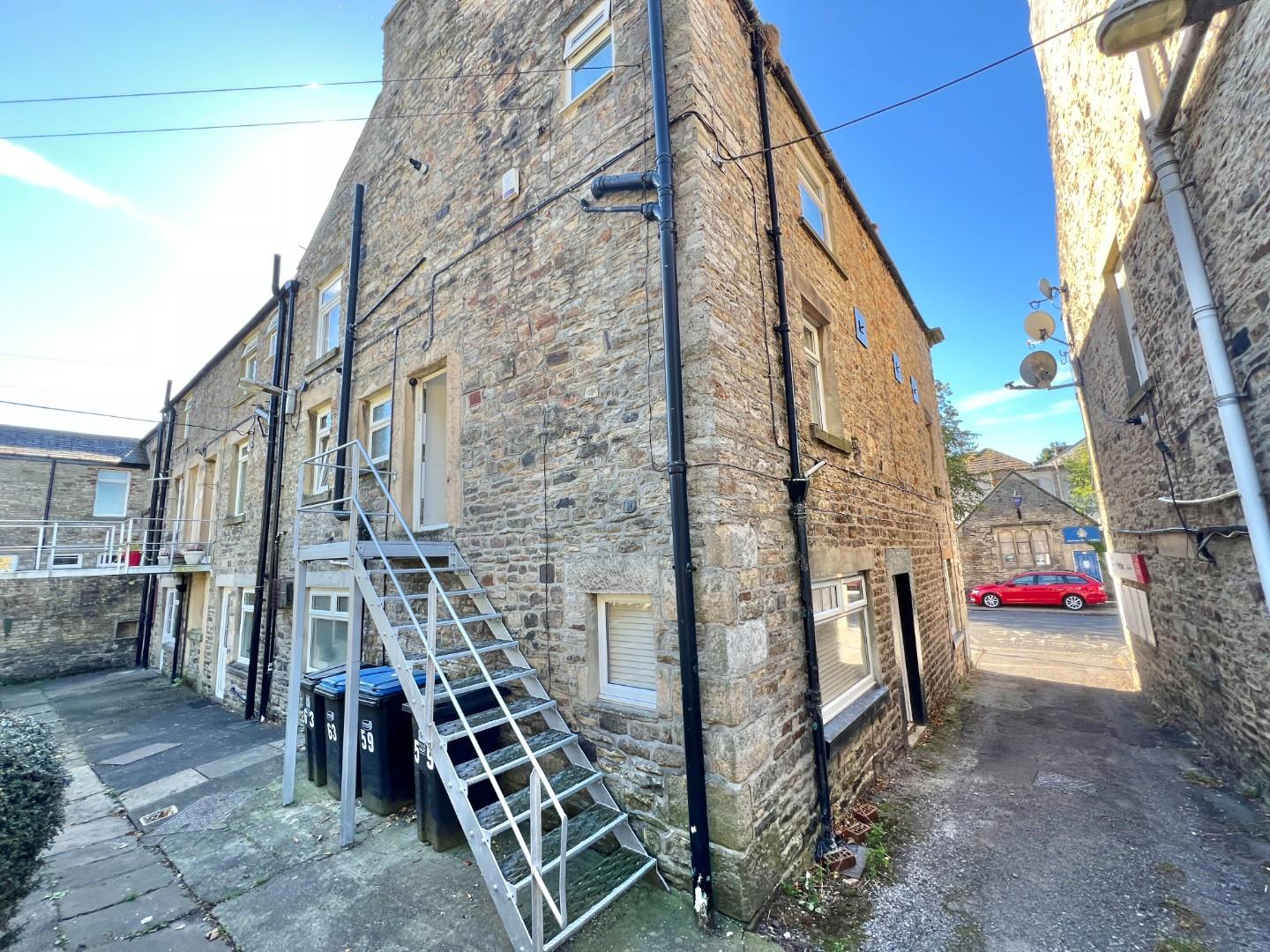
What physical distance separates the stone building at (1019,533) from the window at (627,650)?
88.3ft

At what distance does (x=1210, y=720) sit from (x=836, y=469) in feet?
17.0

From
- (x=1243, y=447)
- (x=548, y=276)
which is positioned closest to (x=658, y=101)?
(x=548, y=276)

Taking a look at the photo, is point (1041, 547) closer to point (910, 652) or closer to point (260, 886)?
point (910, 652)

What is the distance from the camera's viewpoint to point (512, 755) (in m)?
3.99

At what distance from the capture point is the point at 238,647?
10.5 m

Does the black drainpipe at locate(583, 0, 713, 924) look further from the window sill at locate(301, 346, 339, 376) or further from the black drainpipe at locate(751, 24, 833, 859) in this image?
the window sill at locate(301, 346, 339, 376)

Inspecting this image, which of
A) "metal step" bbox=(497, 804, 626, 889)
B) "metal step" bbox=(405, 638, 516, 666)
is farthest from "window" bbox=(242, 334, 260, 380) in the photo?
"metal step" bbox=(497, 804, 626, 889)

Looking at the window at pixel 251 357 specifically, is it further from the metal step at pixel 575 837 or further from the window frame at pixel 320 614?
the metal step at pixel 575 837

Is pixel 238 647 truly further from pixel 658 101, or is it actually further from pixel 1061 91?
pixel 1061 91

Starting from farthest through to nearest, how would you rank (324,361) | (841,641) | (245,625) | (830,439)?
(245,625) < (324,361) < (841,641) < (830,439)

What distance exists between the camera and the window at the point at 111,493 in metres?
19.1

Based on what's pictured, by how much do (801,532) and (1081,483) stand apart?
4379cm

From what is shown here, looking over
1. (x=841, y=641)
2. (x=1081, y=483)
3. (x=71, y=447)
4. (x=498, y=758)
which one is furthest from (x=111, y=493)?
(x=1081, y=483)

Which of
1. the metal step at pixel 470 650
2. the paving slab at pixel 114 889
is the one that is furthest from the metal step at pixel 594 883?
the paving slab at pixel 114 889
